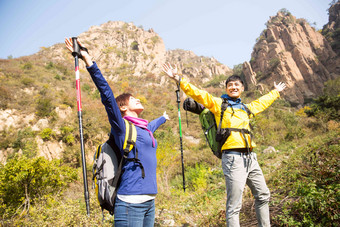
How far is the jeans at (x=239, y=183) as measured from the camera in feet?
5.83

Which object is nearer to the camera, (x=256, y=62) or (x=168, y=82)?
(x=256, y=62)

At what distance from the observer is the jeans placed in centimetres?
178

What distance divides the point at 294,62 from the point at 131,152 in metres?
43.6

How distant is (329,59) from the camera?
35281 millimetres

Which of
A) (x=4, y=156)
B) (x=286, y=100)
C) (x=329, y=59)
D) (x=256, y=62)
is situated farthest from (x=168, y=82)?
(x=4, y=156)

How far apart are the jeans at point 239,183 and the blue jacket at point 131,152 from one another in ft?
2.85

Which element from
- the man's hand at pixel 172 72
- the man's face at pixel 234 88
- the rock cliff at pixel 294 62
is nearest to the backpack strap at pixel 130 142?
the man's hand at pixel 172 72

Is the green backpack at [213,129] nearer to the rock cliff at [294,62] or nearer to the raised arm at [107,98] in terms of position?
the raised arm at [107,98]

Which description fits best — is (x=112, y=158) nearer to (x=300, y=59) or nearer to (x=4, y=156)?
(x=4, y=156)

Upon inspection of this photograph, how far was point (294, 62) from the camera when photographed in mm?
35469

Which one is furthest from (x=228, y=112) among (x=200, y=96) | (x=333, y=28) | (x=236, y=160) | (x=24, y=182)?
(x=333, y=28)

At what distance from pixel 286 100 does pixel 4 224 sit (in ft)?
129

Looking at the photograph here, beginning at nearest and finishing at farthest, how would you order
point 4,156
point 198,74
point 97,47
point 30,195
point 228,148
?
point 228,148, point 30,195, point 4,156, point 97,47, point 198,74

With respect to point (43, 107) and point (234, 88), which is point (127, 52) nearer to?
point (43, 107)
